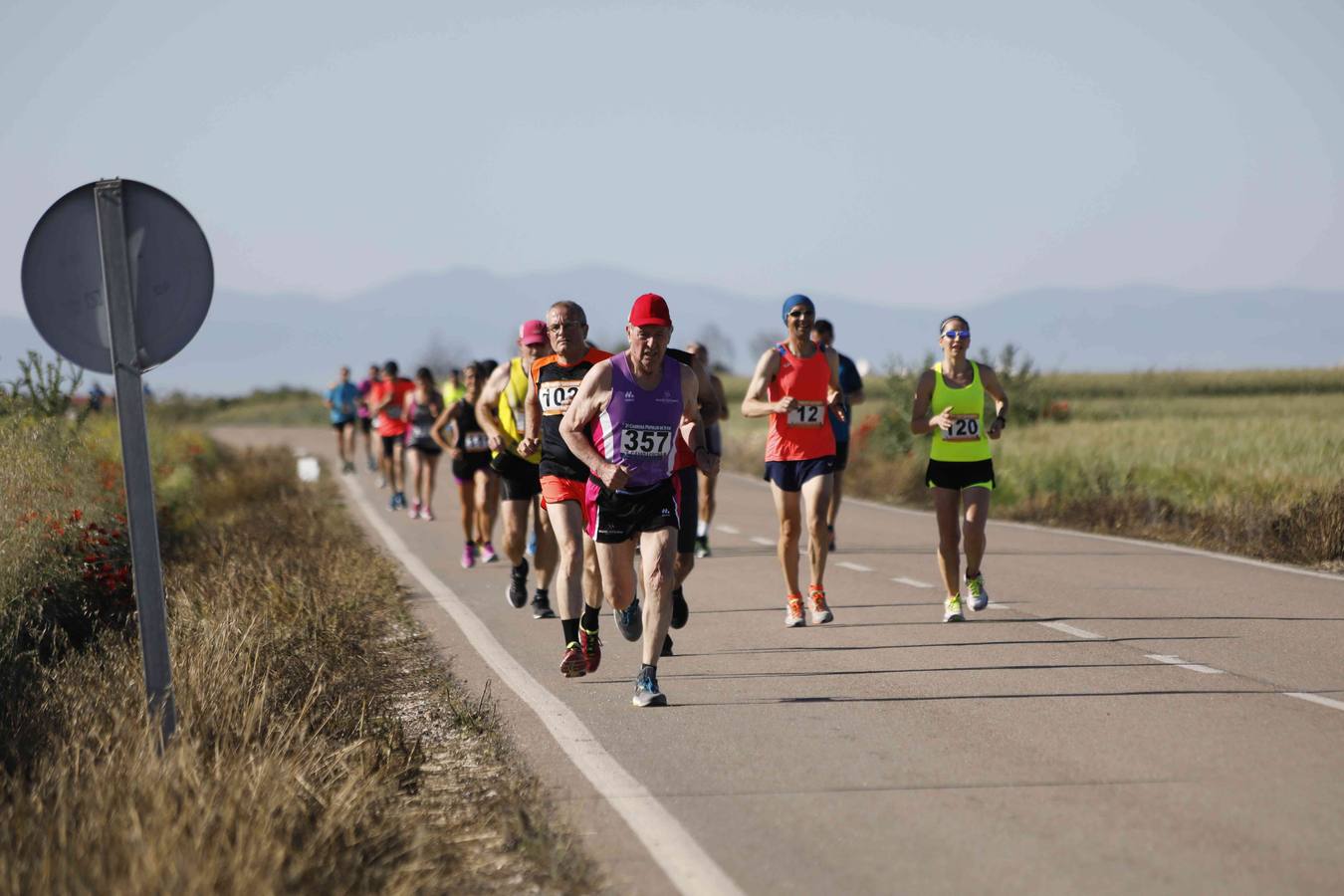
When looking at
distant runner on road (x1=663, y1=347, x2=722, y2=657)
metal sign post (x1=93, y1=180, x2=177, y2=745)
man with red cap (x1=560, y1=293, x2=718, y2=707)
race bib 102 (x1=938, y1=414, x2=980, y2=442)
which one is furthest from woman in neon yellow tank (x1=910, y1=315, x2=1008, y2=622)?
metal sign post (x1=93, y1=180, x2=177, y2=745)

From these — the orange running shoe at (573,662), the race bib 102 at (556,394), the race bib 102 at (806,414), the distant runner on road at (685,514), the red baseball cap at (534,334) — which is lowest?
the orange running shoe at (573,662)

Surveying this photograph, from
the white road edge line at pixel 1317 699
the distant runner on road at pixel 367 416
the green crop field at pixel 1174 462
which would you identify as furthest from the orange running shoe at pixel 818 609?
the distant runner on road at pixel 367 416

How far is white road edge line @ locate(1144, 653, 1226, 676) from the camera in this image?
9312 mm

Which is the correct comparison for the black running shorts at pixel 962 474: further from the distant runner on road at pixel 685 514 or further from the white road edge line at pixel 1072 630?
the distant runner on road at pixel 685 514

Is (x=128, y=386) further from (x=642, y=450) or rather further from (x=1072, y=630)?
(x=1072, y=630)

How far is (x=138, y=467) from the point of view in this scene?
652 cm

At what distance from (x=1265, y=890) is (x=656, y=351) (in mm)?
4149

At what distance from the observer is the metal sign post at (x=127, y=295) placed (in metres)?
6.50

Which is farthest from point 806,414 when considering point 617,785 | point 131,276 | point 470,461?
point 131,276

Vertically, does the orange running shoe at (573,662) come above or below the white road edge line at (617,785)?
above

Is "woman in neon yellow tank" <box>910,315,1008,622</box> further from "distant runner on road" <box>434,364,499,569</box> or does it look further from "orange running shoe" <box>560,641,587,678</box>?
"distant runner on road" <box>434,364,499,569</box>

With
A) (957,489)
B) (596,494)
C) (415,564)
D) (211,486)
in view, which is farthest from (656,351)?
(211,486)

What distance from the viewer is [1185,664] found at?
9586 millimetres

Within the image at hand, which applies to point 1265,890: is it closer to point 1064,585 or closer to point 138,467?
point 138,467
